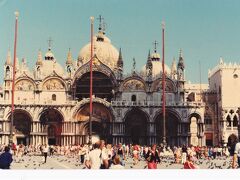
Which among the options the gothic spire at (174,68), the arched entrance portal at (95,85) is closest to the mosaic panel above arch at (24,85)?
the arched entrance portal at (95,85)

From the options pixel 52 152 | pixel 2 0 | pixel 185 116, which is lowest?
pixel 52 152

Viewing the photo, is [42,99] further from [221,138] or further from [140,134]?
[221,138]

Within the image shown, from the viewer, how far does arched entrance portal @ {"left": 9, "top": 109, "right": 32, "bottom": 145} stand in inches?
1156

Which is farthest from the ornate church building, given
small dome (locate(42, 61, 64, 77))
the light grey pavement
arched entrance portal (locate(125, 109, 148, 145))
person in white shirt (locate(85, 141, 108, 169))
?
person in white shirt (locate(85, 141, 108, 169))

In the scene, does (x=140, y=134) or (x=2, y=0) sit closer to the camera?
(x=2, y=0)

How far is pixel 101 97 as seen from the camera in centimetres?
3073

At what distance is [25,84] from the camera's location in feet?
100.0

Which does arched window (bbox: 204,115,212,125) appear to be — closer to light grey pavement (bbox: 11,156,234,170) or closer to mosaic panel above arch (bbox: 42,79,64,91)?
mosaic panel above arch (bbox: 42,79,64,91)

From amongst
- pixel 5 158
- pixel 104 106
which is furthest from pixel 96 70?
pixel 5 158

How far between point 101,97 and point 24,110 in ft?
16.4

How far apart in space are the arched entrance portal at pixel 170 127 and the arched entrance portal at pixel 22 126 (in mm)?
8075

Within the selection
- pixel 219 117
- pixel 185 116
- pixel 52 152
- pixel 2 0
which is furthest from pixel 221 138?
pixel 2 0

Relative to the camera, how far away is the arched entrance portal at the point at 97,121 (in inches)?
1169
